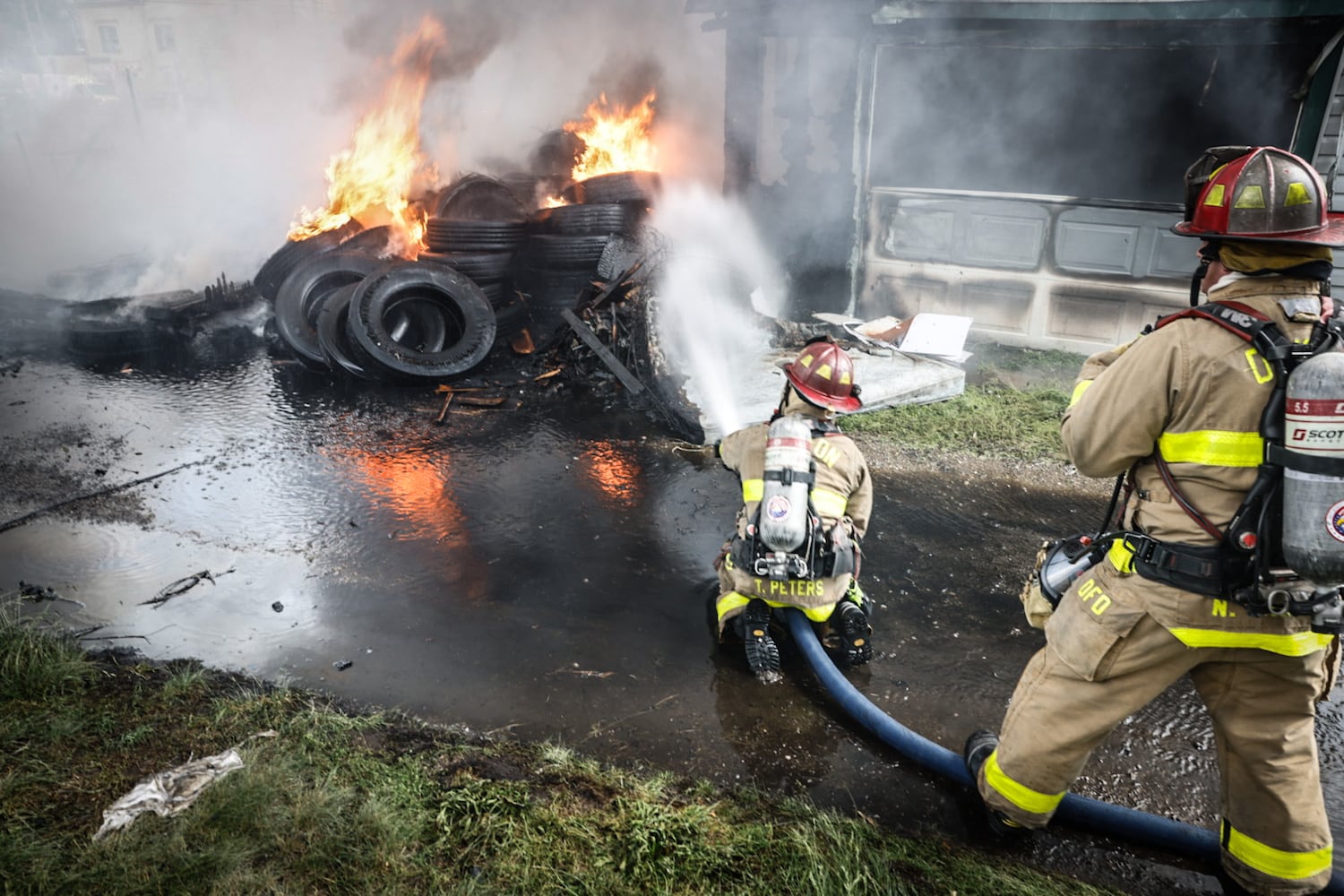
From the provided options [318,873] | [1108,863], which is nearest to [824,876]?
[1108,863]

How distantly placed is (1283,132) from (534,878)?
31.4 feet

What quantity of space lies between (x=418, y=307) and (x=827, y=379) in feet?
21.3

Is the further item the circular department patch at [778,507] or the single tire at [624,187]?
the single tire at [624,187]

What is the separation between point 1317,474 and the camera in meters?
2.11

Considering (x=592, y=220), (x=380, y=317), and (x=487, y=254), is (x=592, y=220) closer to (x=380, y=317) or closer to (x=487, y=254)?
(x=487, y=254)

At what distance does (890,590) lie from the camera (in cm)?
463

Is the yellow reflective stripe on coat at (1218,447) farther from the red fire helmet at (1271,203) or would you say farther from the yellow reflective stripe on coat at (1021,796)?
the yellow reflective stripe on coat at (1021,796)

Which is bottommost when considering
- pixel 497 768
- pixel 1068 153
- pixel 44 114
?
pixel 497 768

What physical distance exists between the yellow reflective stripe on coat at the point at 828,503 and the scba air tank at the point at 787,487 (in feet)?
0.61

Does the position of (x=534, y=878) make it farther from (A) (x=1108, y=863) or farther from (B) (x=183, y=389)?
(B) (x=183, y=389)

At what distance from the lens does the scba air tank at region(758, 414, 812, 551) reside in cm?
327

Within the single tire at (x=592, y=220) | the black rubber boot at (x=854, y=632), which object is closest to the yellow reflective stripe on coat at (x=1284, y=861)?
the black rubber boot at (x=854, y=632)

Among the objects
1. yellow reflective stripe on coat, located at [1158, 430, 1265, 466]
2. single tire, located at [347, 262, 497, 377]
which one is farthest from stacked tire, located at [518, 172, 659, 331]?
yellow reflective stripe on coat, located at [1158, 430, 1265, 466]

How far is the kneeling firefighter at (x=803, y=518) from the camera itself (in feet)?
11.0
